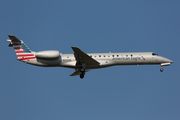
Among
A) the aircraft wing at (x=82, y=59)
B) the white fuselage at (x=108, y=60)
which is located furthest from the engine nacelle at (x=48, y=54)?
the aircraft wing at (x=82, y=59)

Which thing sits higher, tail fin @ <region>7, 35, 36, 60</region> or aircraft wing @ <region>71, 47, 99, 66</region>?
tail fin @ <region>7, 35, 36, 60</region>

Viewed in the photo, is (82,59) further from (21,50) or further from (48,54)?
(21,50)

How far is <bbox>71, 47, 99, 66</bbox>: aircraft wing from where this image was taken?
105 ft

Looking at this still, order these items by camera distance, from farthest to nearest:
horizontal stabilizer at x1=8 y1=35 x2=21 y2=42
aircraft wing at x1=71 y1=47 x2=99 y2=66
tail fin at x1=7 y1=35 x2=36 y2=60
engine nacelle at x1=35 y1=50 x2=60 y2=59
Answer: tail fin at x1=7 y1=35 x2=36 y2=60
horizontal stabilizer at x1=8 y1=35 x2=21 y2=42
engine nacelle at x1=35 y1=50 x2=60 y2=59
aircraft wing at x1=71 y1=47 x2=99 y2=66

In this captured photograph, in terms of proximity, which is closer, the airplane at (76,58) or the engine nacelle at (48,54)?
the engine nacelle at (48,54)

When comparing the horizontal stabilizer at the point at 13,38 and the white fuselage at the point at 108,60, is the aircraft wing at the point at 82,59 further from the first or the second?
the horizontal stabilizer at the point at 13,38

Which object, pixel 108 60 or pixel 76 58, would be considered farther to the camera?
pixel 108 60

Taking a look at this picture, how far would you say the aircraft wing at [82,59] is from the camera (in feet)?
105

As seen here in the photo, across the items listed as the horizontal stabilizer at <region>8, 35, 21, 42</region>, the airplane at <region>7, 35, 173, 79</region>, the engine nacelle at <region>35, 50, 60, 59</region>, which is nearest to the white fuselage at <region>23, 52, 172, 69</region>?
the airplane at <region>7, 35, 173, 79</region>

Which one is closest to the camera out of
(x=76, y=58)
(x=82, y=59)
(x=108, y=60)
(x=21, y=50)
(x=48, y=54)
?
(x=48, y=54)

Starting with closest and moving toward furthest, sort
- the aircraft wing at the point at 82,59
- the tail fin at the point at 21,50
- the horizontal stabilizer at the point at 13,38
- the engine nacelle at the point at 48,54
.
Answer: the aircraft wing at the point at 82,59
the engine nacelle at the point at 48,54
the horizontal stabilizer at the point at 13,38
the tail fin at the point at 21,50

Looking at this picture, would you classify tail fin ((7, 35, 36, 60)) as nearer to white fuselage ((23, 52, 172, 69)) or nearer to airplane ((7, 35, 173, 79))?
airplane ((7, 35, 173, 79))

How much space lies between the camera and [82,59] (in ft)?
109

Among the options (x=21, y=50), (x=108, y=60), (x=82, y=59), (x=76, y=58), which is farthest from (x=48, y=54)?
(x=108, y=60)
